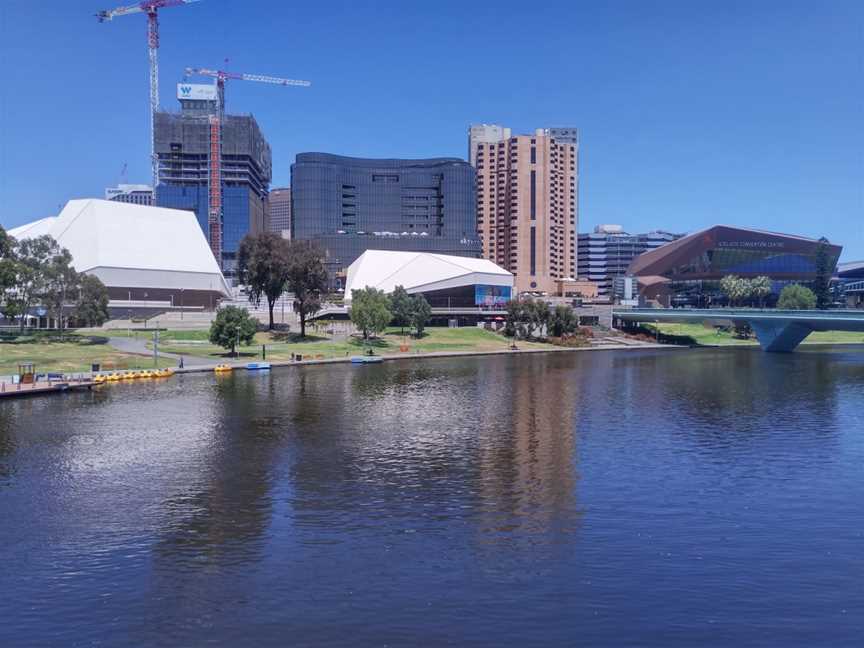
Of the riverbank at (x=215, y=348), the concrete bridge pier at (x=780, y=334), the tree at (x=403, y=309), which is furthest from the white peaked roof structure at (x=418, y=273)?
the concrete bridge pier at (x=780, y=334)

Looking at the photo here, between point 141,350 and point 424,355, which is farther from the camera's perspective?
point 424,355

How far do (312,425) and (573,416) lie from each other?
72.4ft

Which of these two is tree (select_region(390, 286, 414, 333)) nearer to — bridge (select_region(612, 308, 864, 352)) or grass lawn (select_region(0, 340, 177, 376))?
grass lawn (select_region(0, 340, 177, 376))

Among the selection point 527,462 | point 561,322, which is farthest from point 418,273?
point 527,462

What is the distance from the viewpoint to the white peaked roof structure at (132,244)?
5861 inches

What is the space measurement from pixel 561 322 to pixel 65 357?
98089 millimetres

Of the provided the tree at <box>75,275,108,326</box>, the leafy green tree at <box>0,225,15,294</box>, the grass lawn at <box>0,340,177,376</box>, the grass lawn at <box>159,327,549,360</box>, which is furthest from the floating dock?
the tree at <box>75,275,108,326</box>

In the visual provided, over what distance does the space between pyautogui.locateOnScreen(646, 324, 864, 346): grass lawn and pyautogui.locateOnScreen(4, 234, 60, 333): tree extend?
13727cm

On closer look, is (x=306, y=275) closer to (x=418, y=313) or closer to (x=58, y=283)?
(x=418, y=313)

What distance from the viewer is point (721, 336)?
7072 inches

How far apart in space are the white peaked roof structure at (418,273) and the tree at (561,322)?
2703 centimetres

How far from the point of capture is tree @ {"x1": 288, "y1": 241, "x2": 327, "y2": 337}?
122500mm

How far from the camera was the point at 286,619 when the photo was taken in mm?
22375

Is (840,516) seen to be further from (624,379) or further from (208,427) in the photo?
(624,379)
